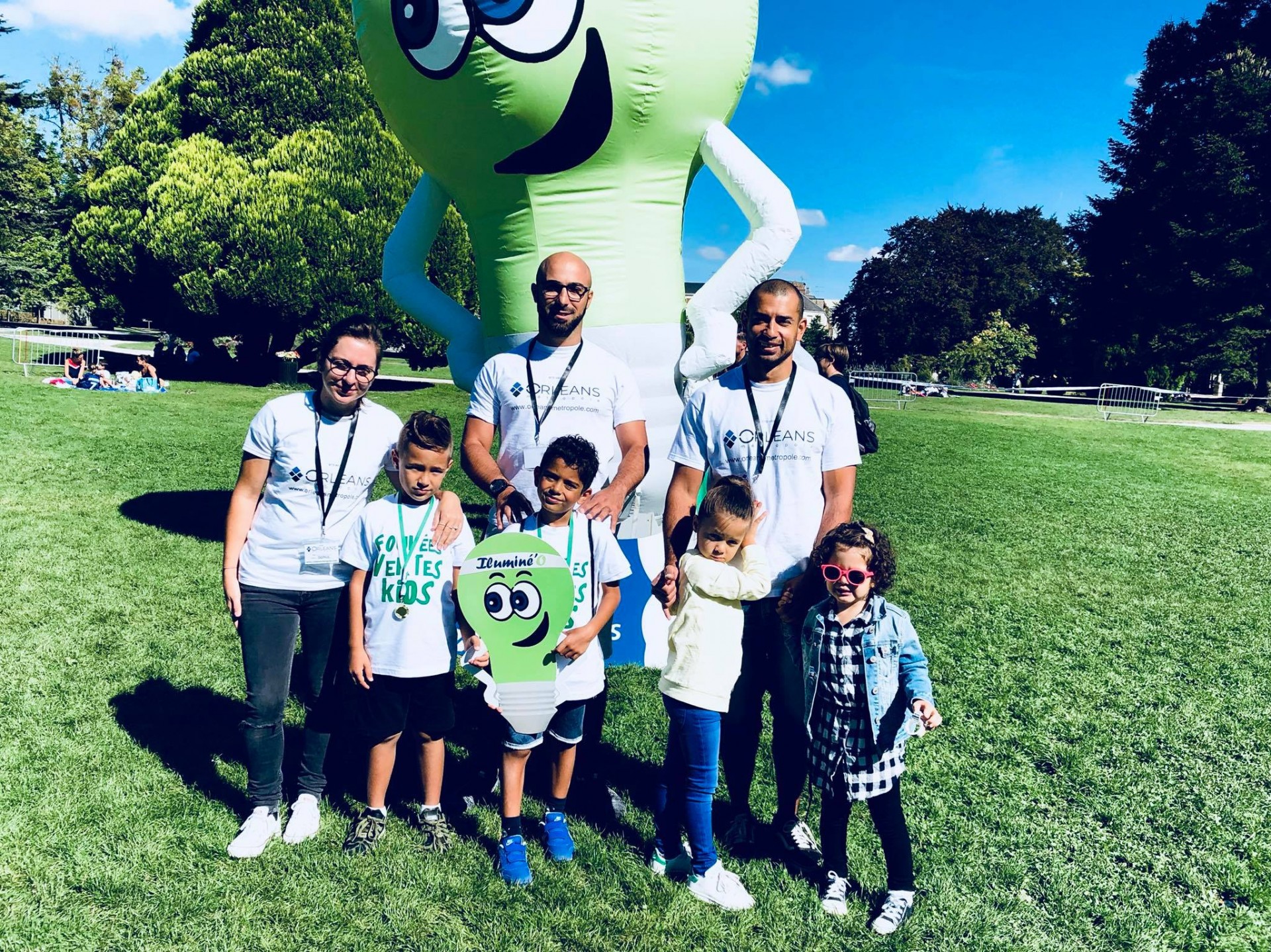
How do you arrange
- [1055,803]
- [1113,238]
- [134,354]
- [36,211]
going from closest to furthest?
[1055,803] → [134,354] → [1113,238] → [36,211]

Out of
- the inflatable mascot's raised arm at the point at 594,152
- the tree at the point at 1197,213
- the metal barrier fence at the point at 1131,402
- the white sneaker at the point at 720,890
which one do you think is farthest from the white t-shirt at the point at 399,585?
the tree at the point at 1197,213

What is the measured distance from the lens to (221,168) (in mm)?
18875

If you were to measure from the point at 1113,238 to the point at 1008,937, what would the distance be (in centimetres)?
3989

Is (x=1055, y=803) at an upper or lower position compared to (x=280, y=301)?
lower

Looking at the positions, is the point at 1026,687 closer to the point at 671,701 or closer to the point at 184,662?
the point at 671,701

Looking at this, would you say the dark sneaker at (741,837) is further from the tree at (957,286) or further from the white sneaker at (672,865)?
the tree at (957,286)

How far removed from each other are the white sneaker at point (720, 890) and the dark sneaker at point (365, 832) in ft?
3.75

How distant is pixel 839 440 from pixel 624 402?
88cm

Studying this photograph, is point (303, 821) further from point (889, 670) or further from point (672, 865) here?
point (889, 670)

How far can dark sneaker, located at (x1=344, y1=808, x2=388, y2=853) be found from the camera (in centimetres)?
310

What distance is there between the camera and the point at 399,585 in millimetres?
2961

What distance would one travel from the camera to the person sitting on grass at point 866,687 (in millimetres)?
2756

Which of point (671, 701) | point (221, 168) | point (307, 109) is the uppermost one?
point (307, 109)

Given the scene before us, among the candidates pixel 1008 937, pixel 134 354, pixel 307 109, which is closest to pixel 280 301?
pixel 307 109
